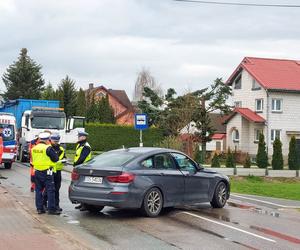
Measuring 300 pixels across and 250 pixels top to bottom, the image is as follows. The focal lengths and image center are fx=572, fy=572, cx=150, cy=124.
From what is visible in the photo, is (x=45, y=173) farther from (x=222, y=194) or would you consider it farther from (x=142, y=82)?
(x=142, y=82)

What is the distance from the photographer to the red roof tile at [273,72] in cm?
5325

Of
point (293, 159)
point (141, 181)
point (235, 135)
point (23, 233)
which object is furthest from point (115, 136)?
point (23, 233)

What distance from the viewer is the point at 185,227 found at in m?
10.9

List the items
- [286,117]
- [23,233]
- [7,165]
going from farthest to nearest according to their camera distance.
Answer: [286,117] → [7,165] → [23,233]

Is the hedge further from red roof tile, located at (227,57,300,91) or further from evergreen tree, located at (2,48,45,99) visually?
evergreen tree, located at (2,48,45,99)

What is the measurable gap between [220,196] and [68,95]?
170ft

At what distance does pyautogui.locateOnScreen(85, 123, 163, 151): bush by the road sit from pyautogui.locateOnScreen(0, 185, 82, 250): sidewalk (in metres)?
39.5

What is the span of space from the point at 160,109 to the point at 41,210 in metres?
42.3

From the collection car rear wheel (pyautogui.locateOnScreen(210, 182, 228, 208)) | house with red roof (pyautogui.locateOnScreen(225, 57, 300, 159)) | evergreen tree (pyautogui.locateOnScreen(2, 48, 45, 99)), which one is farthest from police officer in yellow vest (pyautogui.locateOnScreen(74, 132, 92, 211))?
evergreen tree (pyautogui.locateOnScreen(2, 48, 45, 99))

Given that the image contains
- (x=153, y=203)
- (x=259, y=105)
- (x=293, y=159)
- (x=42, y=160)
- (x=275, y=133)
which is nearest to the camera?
(x=42, y=160)

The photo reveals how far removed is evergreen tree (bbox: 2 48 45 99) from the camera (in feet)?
241

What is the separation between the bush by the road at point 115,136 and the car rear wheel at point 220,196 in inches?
1489

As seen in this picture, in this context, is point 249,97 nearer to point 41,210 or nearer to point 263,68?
point 263,68

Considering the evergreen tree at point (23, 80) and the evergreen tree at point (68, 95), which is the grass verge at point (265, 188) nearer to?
the evergreen tree at point (68, 95)
